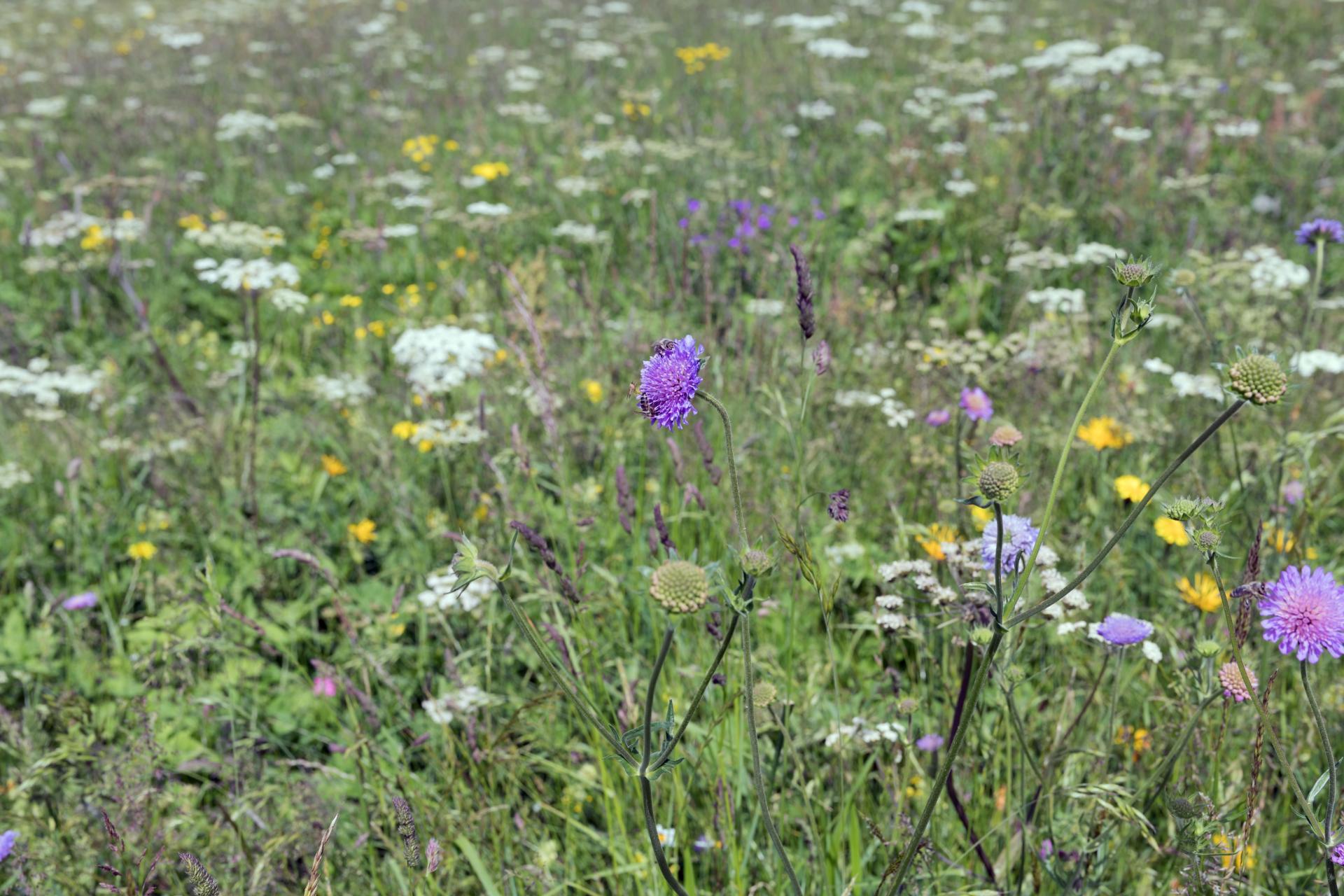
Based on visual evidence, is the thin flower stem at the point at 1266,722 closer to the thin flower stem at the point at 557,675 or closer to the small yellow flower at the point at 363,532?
the thin flower stem at the point at 557,675

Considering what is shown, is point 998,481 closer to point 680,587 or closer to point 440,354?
point 680,587

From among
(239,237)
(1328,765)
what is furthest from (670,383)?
(239,237)

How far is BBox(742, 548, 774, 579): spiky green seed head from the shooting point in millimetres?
879

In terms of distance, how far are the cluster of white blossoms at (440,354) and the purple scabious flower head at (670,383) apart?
1.63 meters

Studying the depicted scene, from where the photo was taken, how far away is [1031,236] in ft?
14.3

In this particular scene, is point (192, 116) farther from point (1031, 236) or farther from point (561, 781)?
point (561, 781)

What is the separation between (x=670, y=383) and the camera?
1064 mm

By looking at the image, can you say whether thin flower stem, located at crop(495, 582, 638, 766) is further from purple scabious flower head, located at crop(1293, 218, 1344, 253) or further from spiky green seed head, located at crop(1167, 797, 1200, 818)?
purple scabious flower head, located at crop(1293, 218, 1344, 253)

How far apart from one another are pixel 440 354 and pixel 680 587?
6.33ft

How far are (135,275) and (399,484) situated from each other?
2.76 meters

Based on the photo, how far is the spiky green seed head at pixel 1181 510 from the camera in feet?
3.42

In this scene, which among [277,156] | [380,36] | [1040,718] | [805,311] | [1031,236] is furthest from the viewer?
[380,36]

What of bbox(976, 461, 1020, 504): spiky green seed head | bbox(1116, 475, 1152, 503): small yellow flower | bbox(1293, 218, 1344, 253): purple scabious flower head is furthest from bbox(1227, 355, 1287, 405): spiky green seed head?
bbox(1293, 218, 1344, 253): purple scabious flower head

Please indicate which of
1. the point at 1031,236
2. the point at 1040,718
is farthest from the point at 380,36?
the point at 1040,718
